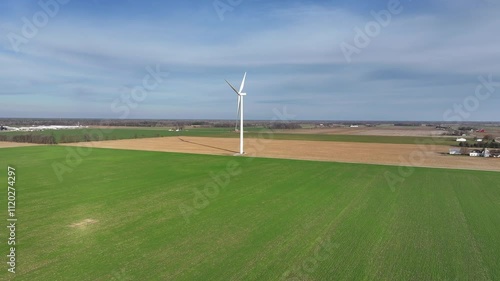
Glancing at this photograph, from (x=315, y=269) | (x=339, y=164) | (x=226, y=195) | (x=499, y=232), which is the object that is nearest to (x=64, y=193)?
(x=226, y=195)

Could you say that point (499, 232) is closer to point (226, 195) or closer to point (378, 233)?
point (378, 233)

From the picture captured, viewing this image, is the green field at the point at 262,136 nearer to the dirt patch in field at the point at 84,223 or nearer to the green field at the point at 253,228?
the green field at the point at 253,228

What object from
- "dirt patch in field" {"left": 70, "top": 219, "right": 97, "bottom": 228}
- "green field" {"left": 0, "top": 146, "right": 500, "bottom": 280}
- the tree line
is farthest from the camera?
the tree line

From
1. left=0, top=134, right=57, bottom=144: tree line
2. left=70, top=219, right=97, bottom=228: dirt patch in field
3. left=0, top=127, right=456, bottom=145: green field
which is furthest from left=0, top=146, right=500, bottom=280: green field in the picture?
left=0, top=127, right=456, bottom=145: green field

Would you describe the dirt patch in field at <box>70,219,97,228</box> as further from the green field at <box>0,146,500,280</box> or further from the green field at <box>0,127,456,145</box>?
the green field at <box>0,127,456,145</box>

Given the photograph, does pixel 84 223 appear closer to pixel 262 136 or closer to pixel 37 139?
pixel 37 139

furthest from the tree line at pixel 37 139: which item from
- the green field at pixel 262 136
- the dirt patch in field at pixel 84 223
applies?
the dirt patch in field at pixel 84 223

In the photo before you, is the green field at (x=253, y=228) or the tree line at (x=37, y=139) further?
the tree line at (x=37, y=139)

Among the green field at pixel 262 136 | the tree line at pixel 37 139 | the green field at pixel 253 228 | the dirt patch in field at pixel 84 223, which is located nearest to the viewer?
the green field at pixel 253 228

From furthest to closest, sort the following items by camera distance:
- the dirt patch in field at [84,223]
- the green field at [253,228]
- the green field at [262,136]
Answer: the green field at [262,136], the dirt patch in field at [84,223], the green field at [253,228]
